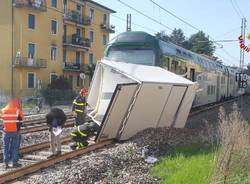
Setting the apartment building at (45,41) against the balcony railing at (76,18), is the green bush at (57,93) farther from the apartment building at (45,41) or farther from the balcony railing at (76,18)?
the balcony railing at (76,18)

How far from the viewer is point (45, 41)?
1806 inches

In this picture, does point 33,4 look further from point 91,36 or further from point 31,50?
point 91,36

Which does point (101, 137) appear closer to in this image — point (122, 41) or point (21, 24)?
point (122, 41)

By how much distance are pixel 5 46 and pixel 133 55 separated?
95.7 ft

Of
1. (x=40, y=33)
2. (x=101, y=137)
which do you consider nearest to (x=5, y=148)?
(x=101, y=137)

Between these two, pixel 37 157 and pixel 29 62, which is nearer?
pixel 37 157

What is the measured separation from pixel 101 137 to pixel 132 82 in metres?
1.86

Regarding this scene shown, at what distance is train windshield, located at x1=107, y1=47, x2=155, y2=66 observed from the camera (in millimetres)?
15075

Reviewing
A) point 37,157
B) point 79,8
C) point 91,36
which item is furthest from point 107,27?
point 37,157

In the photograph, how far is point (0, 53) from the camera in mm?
41594

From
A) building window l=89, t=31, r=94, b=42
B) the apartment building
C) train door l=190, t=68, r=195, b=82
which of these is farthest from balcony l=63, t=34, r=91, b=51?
train door l=190, t=68, r=195, b=82

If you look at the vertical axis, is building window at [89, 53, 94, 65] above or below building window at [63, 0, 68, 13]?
below

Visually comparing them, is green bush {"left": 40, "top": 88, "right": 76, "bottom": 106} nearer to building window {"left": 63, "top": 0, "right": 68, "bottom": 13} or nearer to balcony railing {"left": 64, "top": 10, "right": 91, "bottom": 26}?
balcony railing {"left": 64, "top": 10, "right": 91, "bottom": 26}

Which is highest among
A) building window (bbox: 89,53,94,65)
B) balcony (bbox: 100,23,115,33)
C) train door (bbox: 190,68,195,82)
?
balcony (bbox: 100,23,115,33)
